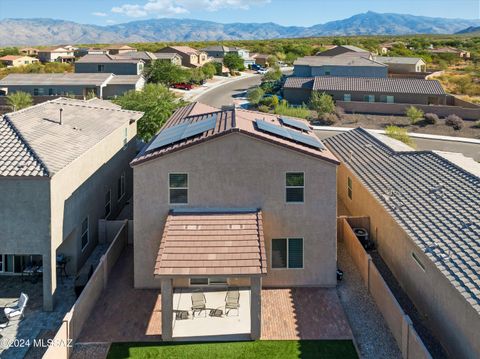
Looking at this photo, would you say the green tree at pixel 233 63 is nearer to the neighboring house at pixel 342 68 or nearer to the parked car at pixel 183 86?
the parked car at pixel 183 86

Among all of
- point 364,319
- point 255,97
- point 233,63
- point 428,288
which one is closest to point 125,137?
point 364,319

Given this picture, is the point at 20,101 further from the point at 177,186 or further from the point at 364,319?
the point at 364,319

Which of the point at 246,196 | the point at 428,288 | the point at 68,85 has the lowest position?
the point at 428,288

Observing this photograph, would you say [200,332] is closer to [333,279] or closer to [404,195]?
[333,279]

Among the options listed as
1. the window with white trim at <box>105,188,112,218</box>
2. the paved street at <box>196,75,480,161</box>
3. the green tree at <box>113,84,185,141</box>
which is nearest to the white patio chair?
the window with white trim at <box>105,188,112,218</box>

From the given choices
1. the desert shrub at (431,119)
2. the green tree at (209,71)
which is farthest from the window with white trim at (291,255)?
the green tree at (209,71)
